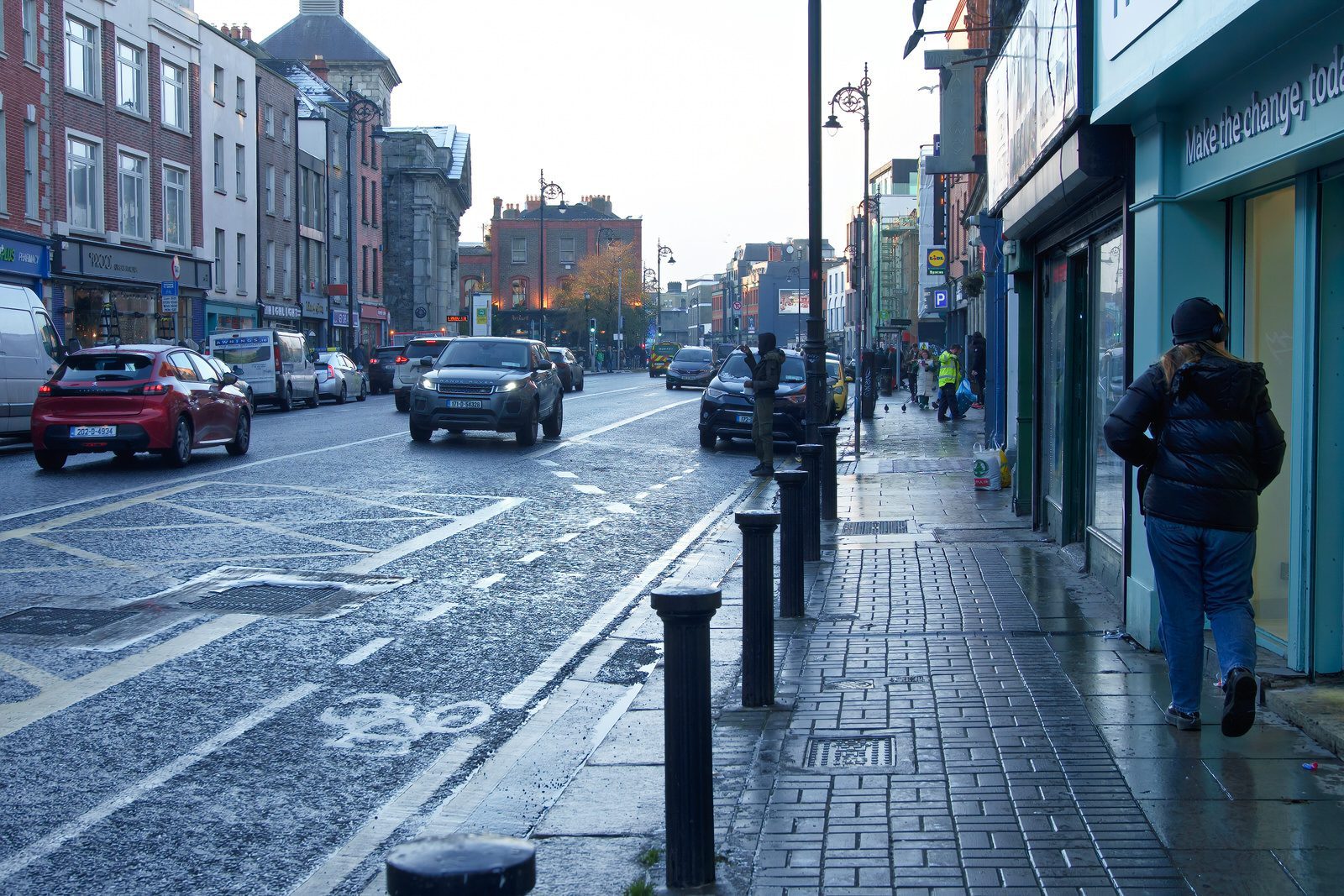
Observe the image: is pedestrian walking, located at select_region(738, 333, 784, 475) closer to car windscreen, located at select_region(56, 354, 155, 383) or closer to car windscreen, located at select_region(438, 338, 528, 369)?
car windscreen, located at select_region(438, 338, 528, 369)

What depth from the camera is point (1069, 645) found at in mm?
7656

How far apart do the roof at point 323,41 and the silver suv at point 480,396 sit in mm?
54055

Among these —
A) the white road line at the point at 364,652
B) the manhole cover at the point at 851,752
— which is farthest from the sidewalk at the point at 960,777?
the white road line at the point at 364,652

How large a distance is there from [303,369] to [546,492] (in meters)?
22.3

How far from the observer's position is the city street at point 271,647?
471 centimetres

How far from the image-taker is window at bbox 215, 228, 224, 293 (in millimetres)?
45719

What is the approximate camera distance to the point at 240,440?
1934 centimetres

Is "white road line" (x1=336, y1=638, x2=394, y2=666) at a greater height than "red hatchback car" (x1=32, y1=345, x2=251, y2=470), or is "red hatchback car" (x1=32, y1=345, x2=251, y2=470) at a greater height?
"red hatchback car" (x1=32, y1=345, x2=251, y2=470)

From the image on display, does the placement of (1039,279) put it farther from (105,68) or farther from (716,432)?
(105,68)

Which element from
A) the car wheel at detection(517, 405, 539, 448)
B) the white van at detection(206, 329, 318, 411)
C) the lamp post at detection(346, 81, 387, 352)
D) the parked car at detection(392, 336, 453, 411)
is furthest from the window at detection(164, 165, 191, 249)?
the car wheel at detection(517, 405, 539, 448)

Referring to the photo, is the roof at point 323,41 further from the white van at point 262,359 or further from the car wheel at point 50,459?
the car wheel at point 50,459

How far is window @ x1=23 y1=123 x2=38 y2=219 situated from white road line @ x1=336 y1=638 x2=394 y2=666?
29514mm

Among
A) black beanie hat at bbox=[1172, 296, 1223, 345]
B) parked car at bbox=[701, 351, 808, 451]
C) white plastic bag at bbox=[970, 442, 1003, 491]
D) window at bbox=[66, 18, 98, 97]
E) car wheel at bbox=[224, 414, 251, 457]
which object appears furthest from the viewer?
window at bbox=[66, 18, 98, 97]

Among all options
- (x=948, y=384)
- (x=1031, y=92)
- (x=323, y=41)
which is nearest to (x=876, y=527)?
(x=1031, y=92)
